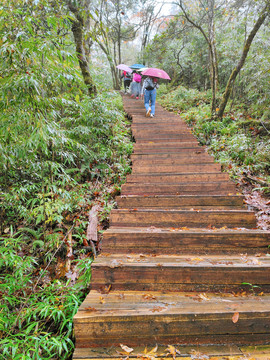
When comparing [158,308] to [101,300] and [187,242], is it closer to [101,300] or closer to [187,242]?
[101,300]

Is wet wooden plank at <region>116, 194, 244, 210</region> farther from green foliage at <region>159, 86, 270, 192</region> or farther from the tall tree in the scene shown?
the tall tree

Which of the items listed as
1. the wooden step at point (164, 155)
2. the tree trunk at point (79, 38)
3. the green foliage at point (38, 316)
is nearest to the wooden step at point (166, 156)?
the wooden step at point (164, 155)

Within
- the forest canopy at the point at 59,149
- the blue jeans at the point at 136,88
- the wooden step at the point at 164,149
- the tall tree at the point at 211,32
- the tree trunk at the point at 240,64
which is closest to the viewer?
the forest canopy at the point at 59,149

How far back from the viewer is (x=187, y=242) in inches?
109

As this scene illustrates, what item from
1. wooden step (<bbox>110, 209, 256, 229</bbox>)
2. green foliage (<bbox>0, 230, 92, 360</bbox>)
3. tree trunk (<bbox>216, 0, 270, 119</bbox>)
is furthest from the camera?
tree trunk (<bbox>216, 0, 270, 119</bbox>)

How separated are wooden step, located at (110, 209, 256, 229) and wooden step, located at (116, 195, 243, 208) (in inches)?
16.0

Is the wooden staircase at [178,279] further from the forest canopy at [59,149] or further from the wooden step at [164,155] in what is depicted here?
the wooden step at [164,155]

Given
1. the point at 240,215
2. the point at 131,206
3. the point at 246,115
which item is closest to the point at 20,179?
the point at 131,206

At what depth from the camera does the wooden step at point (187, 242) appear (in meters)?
2.77

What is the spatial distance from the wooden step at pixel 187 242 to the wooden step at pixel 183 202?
2.96 feet

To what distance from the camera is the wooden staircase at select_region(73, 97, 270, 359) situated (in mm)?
1856

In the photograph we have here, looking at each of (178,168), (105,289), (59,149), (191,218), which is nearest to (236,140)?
(178,168)

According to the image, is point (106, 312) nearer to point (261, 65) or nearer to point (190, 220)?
point (190, 220)

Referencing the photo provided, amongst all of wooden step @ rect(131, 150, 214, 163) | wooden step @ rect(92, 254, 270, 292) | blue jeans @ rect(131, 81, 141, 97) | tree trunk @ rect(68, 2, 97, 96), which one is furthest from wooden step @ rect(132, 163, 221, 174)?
blue jeans @ rect(131, 81, 141, 97)
